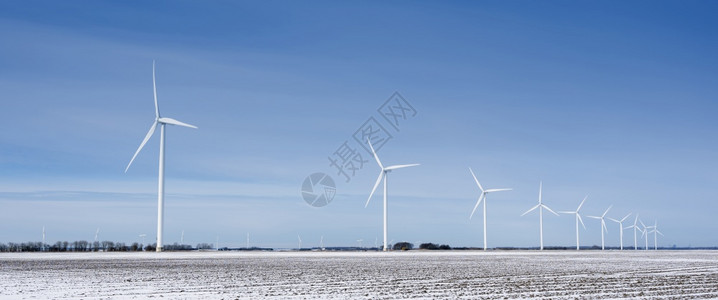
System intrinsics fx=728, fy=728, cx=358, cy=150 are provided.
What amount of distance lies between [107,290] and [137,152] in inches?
2368

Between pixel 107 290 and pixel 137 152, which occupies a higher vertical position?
pixel 137 152

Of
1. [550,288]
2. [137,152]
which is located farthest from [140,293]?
[137,152]

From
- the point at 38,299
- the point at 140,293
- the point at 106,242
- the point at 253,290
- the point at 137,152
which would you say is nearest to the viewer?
the point at 38,299

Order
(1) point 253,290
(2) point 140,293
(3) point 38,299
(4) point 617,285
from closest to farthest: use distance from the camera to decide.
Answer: (3) point 38,299, (2) point 140,293, (1) point 253,290, (4) point 617,285

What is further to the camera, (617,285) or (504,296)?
(617,285)

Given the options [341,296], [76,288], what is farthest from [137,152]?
[341,296]

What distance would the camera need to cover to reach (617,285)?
84.3 feet

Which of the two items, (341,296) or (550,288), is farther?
(550,288)

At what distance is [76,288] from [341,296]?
30.0 feet

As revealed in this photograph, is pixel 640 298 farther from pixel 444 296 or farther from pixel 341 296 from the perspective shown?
pixel 341 296

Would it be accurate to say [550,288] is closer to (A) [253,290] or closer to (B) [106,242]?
(A) [253,290]

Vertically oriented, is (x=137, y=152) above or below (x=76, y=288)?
above

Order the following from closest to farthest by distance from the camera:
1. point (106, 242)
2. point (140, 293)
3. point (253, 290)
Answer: point (140, 293), point (253, 290), point (106, 242)

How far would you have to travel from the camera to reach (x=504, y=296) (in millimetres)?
20906
